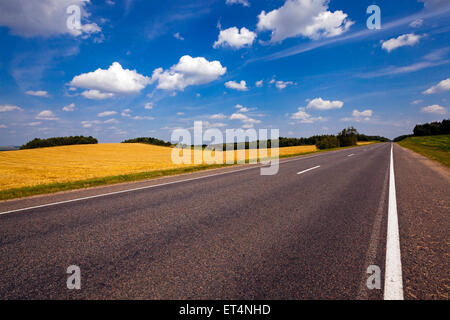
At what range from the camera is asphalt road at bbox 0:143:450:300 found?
2.16m

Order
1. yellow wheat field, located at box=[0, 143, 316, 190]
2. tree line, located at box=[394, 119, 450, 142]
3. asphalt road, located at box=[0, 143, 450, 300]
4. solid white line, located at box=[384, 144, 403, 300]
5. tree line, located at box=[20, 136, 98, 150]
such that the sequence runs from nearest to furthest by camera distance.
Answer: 1. solid white line, located at box=[384, 144, 403, 300]
2. asphalt road, located at box=[0, 143, 450, 300]
3. yellow wheat field, located at box=[0, 143, 316, 190]
4. tree line, located at box=[20, 136, 98, 150]
5. tree line, located at box=[394, 119, 450, 142]

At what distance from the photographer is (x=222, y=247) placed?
301cm

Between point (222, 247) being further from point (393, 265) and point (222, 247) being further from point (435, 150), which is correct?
point (435, 150)

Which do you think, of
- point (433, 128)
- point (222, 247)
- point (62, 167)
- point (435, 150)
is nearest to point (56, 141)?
point (62, 167)

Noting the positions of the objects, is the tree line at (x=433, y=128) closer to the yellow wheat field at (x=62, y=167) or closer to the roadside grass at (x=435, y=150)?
the roadside grass at (x=435, y=150)

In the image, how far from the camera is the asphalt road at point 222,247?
2.16 m

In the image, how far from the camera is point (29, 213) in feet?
15.8

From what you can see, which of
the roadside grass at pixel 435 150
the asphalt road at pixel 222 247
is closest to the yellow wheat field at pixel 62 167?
the asphalt road at pixel 222 247

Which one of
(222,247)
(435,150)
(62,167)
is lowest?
(222,247)

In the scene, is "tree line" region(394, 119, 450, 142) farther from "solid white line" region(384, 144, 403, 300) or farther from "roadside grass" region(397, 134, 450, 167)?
"solid white line" region(384, 144, 403, 300)

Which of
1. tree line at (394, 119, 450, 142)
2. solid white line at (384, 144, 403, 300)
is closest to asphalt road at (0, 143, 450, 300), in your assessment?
solid white line at (384, 144, 403, 300)
